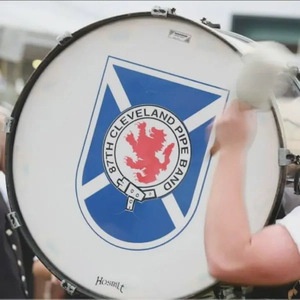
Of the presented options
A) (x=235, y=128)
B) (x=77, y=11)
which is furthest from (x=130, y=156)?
(x=77, y=11)

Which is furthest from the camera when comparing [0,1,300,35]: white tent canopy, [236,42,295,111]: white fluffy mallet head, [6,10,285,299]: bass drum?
[0,1,300,35]: white tent canopy

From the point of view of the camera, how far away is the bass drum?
4.14 ft

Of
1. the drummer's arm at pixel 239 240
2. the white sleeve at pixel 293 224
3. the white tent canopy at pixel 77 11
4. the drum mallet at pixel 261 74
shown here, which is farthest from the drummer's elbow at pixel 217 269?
the white tent canopy at pixel 77 11

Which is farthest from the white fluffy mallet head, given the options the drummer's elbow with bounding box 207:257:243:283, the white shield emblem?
the drummer's elbow with bounding box 207:257:243:283

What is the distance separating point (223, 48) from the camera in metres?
1.25

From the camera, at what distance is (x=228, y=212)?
111 cm

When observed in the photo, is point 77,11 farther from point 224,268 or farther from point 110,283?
point 224,268

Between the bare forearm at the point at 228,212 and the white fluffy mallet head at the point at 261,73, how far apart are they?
0.31 ft

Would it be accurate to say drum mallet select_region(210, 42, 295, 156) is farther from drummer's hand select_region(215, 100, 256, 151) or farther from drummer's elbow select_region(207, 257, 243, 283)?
drummer's elbow select_region(207, 257, 243, 283)

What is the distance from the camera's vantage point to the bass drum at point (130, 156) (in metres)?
1.26

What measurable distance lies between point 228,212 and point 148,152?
0.24 metres

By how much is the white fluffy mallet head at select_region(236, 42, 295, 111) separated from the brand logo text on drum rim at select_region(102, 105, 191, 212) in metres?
0.17

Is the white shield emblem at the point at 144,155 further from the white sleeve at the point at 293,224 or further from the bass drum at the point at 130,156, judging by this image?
the white sleeve at the point at 293,224

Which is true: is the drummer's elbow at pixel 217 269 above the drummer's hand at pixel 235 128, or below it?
below
